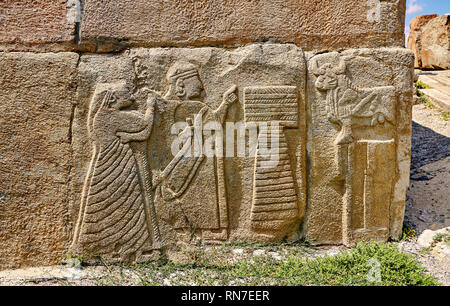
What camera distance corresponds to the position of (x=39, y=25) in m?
2.84

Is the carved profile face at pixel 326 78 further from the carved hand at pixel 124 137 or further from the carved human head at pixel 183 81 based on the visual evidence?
the carved hand at pixel 124 137

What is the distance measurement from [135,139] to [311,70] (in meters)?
1.45

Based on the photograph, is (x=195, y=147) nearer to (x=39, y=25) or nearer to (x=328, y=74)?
(x=328, y=74)

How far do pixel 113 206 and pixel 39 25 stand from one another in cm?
146

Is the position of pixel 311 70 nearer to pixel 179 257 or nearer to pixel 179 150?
pixel 179 150

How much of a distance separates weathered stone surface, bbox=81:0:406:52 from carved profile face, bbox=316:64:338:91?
20 cm

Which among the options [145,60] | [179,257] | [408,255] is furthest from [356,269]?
[145,60]

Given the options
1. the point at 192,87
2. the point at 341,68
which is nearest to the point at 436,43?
the point at 341,68

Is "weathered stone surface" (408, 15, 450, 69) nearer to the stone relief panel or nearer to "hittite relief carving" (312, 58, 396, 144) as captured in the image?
"hittite relief carving" (312, 58, 396, 144)

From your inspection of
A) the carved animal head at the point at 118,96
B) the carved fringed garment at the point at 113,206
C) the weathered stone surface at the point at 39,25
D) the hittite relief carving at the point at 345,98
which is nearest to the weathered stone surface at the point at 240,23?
the weathered stone surface at the point at 39,25

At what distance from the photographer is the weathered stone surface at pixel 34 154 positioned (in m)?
2.78

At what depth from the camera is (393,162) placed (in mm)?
3055

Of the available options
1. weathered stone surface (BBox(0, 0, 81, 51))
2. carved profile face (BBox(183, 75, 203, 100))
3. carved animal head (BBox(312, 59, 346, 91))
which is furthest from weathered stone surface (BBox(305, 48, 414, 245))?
weathered stone surface (BBox(0, 0, 81, 51))

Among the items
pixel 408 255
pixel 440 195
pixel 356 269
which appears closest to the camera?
pixel 356 269
